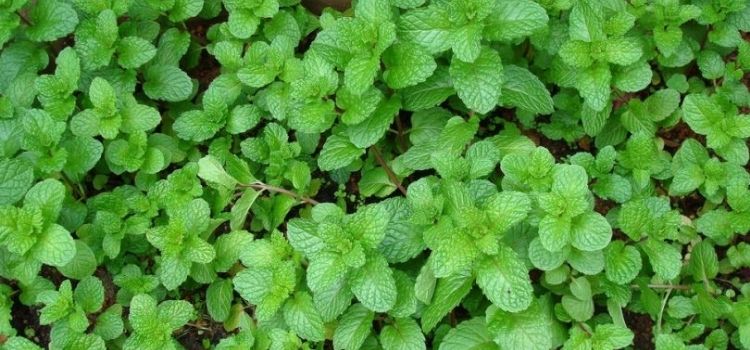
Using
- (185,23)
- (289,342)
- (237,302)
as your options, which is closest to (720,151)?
(289,342)

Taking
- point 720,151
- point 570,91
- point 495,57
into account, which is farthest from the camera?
point 570,91

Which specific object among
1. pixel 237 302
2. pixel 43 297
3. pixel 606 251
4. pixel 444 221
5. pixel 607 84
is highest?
pixel 607 84

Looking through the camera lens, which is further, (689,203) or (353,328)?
(689,203)

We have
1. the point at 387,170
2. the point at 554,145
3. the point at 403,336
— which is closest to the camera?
the point at 403,336

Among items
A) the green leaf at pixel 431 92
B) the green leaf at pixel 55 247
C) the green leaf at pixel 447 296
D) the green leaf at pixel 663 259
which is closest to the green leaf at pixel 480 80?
the green leaf at pixel 431 92

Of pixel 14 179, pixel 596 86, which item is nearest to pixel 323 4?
pixel 596 86

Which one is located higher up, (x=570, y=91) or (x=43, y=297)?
(x=570, y=91)

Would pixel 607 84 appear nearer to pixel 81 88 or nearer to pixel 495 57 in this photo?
pixel 495 57

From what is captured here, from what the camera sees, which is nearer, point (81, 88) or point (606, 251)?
point (606, 251)

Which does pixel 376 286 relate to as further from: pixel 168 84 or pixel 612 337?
pixel 168 84
